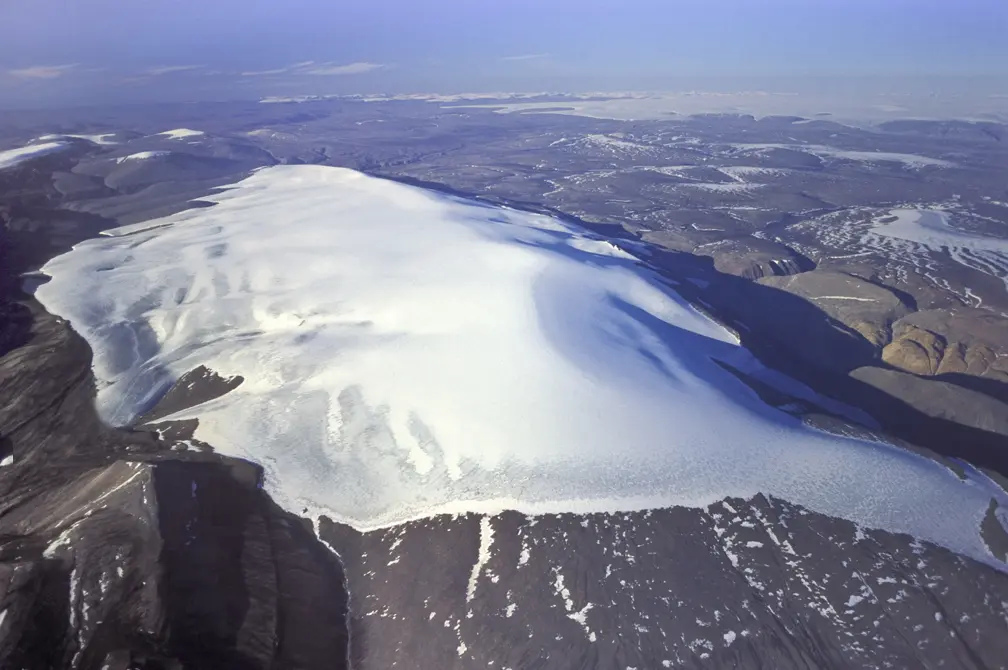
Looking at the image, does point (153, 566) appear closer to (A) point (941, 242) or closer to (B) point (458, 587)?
(B) point (458, 587)

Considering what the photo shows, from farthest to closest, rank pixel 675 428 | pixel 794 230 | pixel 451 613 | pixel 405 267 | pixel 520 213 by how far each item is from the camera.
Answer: pixel 794 230, pixel 520 213, pixel 405 267, pixel 675 428, pixel 451 613

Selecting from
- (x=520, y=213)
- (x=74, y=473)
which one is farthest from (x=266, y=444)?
(x=520, y=213)

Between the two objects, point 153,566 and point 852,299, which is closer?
point 153,566

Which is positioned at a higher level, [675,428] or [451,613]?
[675,428]

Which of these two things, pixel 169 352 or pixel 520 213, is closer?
pixel 169 352

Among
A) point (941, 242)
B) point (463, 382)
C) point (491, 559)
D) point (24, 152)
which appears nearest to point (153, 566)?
point (491, 559)

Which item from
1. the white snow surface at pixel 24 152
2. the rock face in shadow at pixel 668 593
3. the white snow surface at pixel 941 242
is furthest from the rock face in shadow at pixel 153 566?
the white snow surface at pixel 24 152

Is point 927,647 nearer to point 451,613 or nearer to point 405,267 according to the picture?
point 451,613
